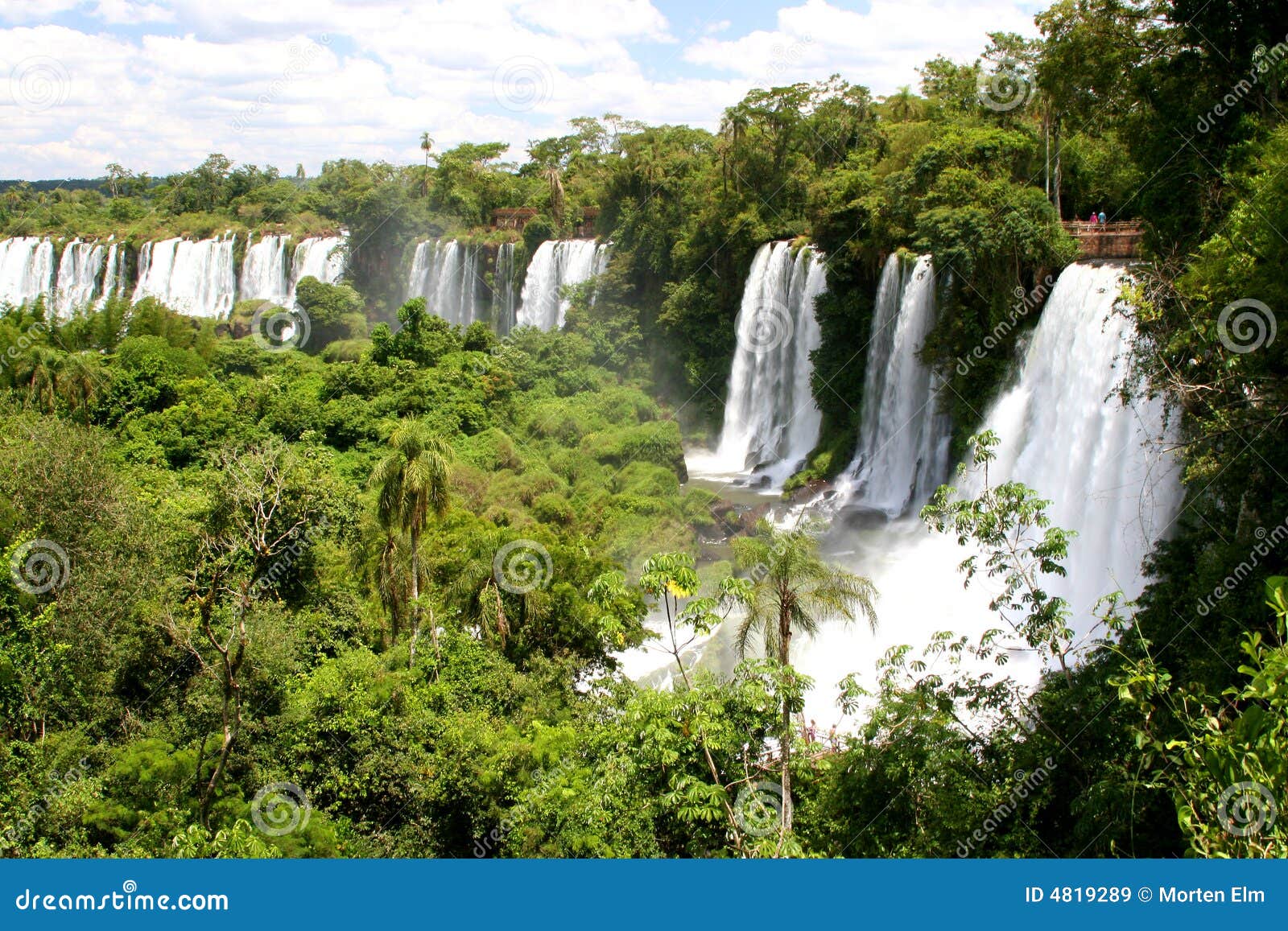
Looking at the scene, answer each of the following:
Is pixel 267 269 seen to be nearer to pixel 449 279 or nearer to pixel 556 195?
pixel 449 279

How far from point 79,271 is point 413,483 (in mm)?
54231

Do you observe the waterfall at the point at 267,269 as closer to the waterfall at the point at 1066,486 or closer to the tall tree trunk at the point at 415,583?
the tall tree trunk at the point at 415,583

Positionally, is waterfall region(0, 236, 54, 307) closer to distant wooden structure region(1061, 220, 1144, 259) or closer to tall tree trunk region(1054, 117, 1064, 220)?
tall tree trunk region(1054, 117, 1064, 220)

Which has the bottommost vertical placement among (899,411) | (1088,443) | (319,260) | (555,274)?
(1088,443)

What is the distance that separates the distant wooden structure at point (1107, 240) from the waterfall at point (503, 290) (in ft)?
94.0

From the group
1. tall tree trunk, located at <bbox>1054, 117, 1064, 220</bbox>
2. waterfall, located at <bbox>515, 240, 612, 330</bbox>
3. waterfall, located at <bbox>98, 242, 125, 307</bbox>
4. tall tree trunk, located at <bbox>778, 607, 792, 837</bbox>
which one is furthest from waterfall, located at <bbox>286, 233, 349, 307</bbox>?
tall tree trunk, located at <bbox>778, 607, 792, 837</bbox>

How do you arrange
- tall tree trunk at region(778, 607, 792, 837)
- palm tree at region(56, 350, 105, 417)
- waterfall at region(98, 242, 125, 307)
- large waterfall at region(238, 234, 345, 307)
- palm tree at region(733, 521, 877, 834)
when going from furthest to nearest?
waterfall at region(98, 242, 125, 307)
large waterfall at region(238, 234, 345, 307)
palm tree at region(56, 350, 105, 417)
palm tree at region(733, 521, 877, 834)
tall tree trunk at region(778, 607, 792, 837)

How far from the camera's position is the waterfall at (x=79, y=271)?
57.7 m

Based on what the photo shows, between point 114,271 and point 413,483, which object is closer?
point 413,483

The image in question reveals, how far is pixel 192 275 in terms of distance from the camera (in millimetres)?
56125

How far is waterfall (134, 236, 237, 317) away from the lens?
182 feet

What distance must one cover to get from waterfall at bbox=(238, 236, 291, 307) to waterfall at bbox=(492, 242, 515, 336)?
15090 millimetres

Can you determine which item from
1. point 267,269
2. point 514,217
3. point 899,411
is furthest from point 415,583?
point 267,269

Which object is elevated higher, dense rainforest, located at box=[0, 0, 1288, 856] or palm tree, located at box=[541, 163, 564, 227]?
palm tree, located at box=[541, 163, 564, 227]
